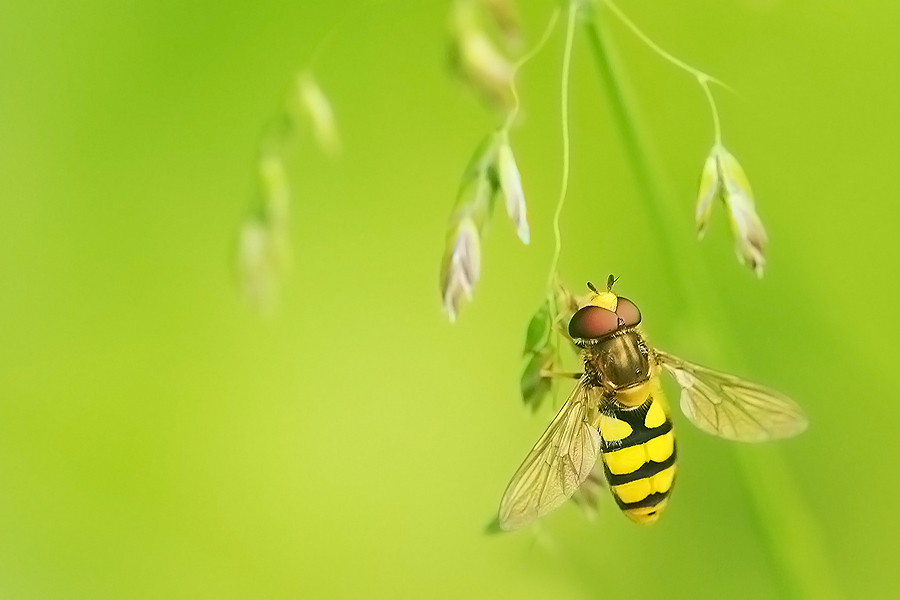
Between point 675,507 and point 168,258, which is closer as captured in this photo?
point 675,507

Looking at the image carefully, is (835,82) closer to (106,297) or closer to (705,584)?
(705,584)

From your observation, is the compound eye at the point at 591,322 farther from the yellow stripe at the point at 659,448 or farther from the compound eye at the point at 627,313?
the yellow stripe at the point at 659,448

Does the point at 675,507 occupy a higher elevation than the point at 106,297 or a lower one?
lower

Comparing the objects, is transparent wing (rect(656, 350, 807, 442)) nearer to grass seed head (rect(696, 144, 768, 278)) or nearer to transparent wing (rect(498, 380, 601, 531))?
transparent wing (rect(498, 380, 601, 531))

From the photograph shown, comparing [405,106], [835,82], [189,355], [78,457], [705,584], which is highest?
[405,106]

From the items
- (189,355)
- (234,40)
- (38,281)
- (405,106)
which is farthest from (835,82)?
(38,281)

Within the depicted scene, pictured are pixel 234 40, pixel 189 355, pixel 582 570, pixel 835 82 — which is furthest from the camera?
pixel 234 40

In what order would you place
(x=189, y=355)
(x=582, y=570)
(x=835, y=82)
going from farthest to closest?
(x=189, y=355) → (x=835, y=82) → (x=582, y=570)

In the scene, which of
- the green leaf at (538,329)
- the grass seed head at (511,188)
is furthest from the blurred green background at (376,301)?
the grass seed head at (511,188)
